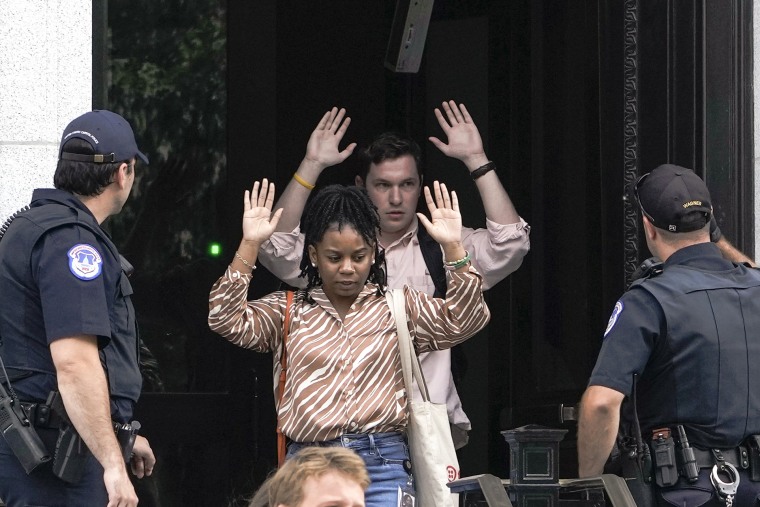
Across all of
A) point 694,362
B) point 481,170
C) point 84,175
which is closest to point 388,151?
point 481,170

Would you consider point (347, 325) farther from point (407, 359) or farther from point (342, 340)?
point (407, 359)

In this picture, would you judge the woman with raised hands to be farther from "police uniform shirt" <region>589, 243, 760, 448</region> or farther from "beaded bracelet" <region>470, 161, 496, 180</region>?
"beaded bracelet" <region>470, 161, 496, 180</region>

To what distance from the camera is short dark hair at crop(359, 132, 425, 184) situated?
623cm

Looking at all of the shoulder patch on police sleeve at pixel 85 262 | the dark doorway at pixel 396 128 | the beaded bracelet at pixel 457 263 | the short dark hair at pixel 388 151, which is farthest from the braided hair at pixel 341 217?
the dark doorway at pixel 396 128

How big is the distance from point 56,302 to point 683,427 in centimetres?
206

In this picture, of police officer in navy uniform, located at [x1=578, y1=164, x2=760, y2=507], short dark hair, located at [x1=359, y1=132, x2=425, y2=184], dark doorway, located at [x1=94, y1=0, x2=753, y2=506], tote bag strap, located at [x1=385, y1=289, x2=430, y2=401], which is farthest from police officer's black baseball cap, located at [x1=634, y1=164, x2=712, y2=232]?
short dark hair, located at [x1=359, y1=132, x2=425, y2=184]

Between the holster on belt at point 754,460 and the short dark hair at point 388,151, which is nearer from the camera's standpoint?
the holster on belt at point 754,460

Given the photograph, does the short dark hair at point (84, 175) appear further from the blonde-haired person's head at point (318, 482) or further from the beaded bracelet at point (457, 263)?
the blonde-haired person's head at point (318, 482)

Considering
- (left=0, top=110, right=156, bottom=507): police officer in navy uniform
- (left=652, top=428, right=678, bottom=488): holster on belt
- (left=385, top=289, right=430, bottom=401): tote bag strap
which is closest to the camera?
(left=0, top=110, right=156, bottom=507): police officer in navy uniform

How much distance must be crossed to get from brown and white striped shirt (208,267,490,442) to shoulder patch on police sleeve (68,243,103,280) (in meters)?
0.78

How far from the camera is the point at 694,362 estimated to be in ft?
15.2

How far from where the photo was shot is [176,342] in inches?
299

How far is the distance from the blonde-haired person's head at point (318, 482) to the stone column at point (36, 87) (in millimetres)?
2610

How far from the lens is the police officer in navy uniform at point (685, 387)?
15.1 feet
